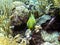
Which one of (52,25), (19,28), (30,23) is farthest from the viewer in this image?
(19,28)

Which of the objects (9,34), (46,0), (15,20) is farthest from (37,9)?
(9,34)

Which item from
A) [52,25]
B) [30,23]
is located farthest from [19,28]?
[52,25]

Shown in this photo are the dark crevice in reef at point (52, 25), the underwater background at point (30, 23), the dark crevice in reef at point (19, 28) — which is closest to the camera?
the underwater background at point (30, 23)

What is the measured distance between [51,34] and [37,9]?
3.12 feet

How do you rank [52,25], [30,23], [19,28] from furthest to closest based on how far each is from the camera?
[19,28] → [30,23] → [52,25]

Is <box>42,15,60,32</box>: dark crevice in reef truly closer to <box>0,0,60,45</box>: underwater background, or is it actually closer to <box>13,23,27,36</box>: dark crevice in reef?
<box>0,0,60,45</box>: underwater background

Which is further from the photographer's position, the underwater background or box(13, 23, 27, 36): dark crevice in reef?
box(13, 23, 27, 36): dark crevice in reef

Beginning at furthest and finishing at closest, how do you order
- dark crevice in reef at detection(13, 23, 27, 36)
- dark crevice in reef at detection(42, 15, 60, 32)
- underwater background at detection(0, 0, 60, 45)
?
dark crevice in reef at detection(13, 23, 27, 36), dark crevice in reef at detection(42, 15, 60, 32), underwater background at detection(0, 0, 60, 45)

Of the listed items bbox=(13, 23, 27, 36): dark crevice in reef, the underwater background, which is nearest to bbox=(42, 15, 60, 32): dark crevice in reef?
the underwater background

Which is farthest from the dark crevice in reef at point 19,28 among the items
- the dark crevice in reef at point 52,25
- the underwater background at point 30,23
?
the dark crevice in reef at point 52,25

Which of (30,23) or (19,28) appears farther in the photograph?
(19,28)

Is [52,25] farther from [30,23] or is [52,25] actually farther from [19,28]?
[19,28]

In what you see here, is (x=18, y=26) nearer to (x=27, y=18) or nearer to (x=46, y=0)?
(x=27, y=18)

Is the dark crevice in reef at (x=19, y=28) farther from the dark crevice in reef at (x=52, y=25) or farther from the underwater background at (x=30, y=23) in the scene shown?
the dark crevice in reef at (x=52, y=25)
